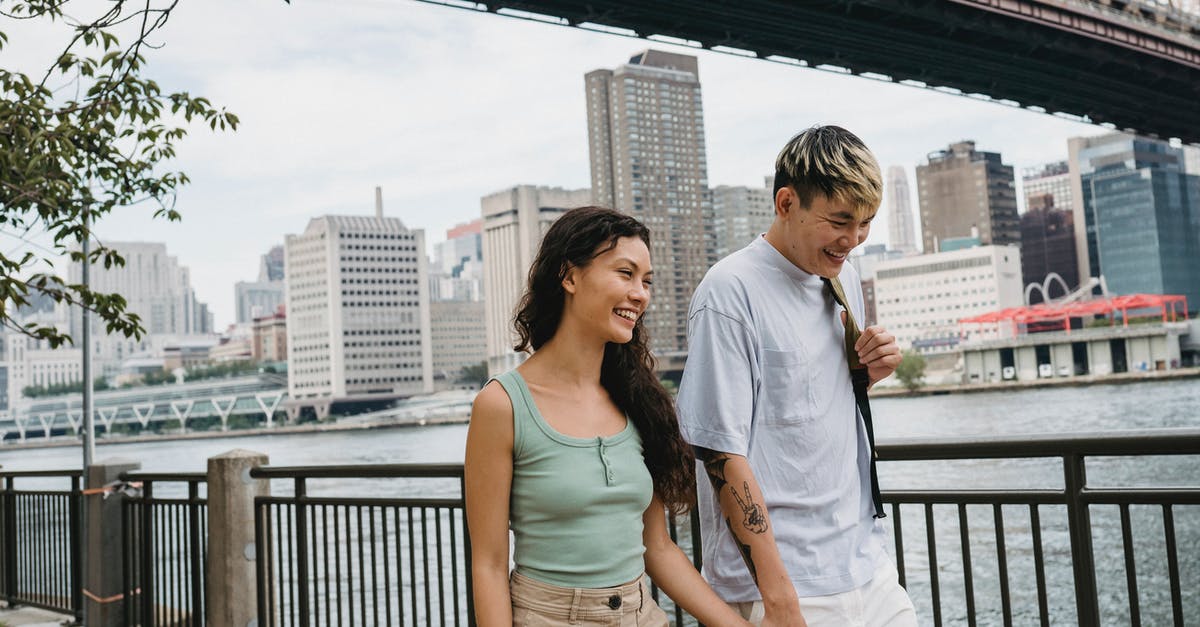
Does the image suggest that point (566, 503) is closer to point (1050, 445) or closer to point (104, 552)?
point (1050, 445)

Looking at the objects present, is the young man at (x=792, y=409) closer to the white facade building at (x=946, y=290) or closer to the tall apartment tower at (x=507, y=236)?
the tall apartment tower at (x=507, y=236)

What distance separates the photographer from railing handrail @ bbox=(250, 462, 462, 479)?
314 centimetres

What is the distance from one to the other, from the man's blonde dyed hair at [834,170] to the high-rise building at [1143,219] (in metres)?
117

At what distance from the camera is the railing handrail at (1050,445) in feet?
6.65

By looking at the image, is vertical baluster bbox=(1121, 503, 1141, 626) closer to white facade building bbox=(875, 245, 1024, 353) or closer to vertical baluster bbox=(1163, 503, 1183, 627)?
vertical baluster bbox=(1163, 503, 1183, 627)

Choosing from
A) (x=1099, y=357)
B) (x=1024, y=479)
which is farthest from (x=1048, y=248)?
(x=1024, y=479)

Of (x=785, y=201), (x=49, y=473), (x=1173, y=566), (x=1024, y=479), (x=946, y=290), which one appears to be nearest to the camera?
(x=785, y=201)

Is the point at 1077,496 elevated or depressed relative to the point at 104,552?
elevated

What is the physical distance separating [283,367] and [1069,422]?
9970 centimetres

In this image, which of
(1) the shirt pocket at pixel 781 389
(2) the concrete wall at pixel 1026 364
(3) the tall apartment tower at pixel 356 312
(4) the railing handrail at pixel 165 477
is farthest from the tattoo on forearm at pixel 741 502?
(3) the tall apartment tower at pixel 356 312

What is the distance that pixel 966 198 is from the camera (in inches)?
4719

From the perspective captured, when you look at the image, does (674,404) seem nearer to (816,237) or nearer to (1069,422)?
(816,237)

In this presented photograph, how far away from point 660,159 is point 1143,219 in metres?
51.2

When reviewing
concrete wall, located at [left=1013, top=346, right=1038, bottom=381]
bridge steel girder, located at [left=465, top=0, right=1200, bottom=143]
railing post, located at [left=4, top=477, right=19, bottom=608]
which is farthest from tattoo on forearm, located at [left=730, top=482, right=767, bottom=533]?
concrete wall, located at [left=1013, top=346, right=1038, bottom=381]
